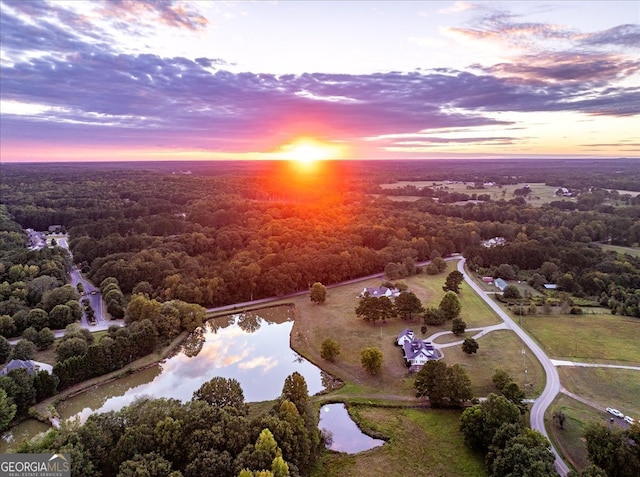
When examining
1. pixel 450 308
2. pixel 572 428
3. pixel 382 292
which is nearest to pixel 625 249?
pixel 450 308

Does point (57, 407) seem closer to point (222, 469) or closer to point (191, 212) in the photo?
point (222, 469)

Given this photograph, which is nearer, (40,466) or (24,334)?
(40,466)

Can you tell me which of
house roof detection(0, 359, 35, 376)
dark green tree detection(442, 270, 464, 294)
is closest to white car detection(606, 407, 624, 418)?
dark green tree detection(442, 270, 464, 294)

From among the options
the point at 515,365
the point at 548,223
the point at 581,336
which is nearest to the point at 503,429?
the point at 515,365

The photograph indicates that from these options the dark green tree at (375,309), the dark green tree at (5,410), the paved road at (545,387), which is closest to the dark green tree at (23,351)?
the dark green tree at (5,410)

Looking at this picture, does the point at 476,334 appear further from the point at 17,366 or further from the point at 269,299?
the point at 17,366

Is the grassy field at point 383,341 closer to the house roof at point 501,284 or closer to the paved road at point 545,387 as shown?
the paved road at point 545,387
